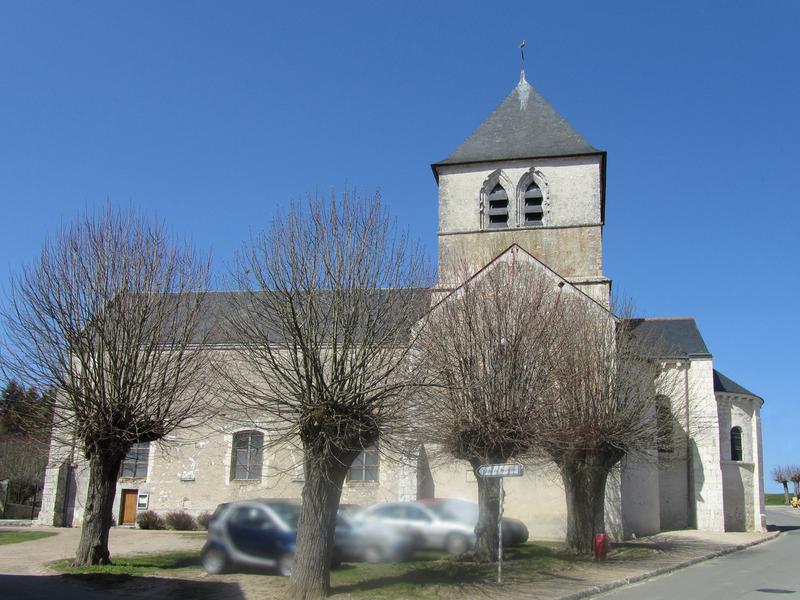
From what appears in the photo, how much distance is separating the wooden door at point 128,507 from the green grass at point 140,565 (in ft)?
31.4

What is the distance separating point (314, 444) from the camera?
35.3ft

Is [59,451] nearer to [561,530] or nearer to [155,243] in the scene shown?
[155,243]

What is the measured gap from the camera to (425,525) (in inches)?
609

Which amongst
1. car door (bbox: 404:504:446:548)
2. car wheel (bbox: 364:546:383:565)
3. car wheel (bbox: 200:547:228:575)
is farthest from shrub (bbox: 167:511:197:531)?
car wheel (bbox: 200:547:228:575)

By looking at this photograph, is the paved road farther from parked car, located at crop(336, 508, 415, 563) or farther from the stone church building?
the stone church building

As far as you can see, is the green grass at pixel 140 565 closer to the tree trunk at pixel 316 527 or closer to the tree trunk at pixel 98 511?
the tree trunk at pixel 98 511

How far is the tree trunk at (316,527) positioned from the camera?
10172mm

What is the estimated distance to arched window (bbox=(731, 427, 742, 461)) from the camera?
26766 millimetres

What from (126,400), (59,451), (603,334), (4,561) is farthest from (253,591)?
(59,451)

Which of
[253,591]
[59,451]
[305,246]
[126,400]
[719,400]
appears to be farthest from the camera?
[719,400]

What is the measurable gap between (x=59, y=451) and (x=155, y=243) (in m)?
11.7

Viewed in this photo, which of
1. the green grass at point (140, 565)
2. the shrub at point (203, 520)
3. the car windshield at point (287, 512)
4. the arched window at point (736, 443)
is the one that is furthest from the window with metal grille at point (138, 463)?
the arched window at point (736, 443)

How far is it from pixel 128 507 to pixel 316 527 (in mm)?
15630

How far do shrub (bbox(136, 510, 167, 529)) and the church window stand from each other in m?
14.3
